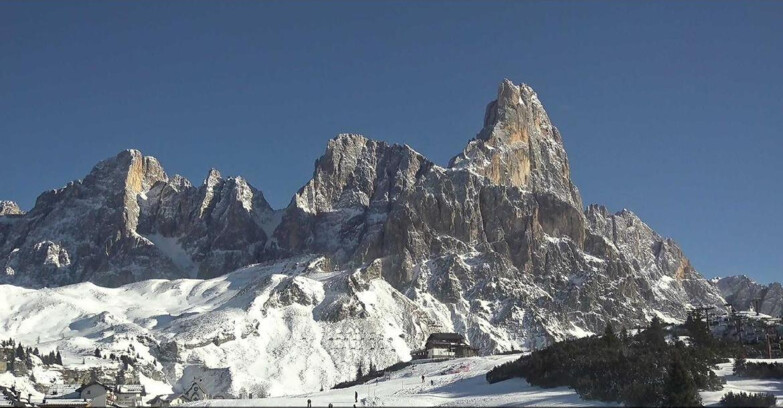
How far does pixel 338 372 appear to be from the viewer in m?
188

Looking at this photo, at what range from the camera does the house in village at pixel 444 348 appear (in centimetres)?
16350

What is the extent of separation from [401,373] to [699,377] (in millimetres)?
57177

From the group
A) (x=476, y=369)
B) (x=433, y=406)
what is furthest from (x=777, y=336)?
(x=433, y=406)

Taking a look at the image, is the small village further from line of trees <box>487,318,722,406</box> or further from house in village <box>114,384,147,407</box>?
line of trees <box>487,318,722,406</box>

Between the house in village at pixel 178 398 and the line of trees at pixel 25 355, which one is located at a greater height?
the line of trees at pixel 25 355

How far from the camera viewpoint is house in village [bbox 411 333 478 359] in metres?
164

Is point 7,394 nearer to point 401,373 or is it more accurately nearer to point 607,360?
point 401,373

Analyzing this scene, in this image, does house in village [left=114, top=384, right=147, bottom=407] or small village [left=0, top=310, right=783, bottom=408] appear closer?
small village [left=0, top=310, right=783, bottom=408]

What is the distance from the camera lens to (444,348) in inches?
6545

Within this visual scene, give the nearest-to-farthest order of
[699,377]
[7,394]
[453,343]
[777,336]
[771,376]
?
[699,377], [771,376], [7,394], [777,336], [453,343]

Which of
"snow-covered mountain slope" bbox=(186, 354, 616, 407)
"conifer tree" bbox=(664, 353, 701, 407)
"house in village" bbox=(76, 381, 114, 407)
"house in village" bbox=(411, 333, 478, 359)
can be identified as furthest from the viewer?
"house in village" bbox=(411, 333, 478, 359)

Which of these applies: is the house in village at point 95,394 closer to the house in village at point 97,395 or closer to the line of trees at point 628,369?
the house in village at point 97,395

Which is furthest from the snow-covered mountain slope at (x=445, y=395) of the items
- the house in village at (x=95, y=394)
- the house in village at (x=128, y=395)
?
the house in village at (x=128, y=395)

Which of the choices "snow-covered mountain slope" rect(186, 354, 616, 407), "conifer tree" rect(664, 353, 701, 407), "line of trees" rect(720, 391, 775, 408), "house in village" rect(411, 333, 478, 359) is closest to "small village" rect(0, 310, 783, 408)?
"house in village" rect(411, 333, 478, 359)
